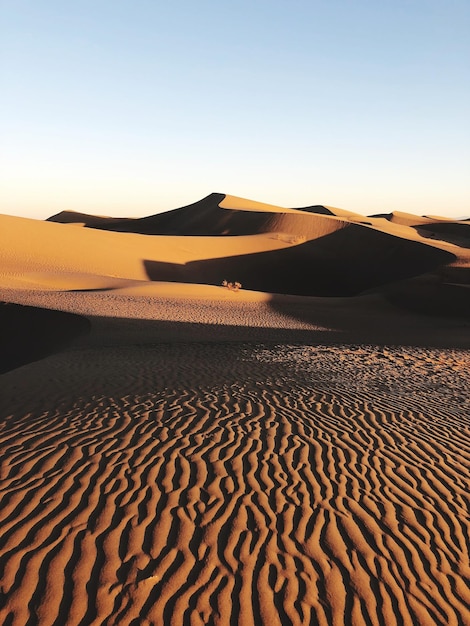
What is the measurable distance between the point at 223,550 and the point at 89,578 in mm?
1132

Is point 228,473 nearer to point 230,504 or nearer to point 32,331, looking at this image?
point 230,504

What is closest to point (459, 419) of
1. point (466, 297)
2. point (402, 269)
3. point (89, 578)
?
Result: point (89, 578)

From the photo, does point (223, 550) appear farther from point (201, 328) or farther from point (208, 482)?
point (201, 328)

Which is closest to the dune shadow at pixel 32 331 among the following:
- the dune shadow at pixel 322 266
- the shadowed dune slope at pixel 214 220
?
the dune shadow at pixel 322 266

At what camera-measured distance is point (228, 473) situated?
6117 mm

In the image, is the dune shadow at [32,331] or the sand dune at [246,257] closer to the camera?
the dune shadow at [32,331]

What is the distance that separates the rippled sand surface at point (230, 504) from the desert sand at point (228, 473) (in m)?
0.02

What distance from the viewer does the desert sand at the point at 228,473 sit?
3996 mm

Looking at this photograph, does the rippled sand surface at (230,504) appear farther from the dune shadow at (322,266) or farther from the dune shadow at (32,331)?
the dune shadow at (322,266)

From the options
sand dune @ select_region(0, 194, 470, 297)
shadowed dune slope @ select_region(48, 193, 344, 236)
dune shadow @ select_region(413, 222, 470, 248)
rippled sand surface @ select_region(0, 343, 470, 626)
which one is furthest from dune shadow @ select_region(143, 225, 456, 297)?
rippled sand surface @ select_region(0, 343, 470, 626)

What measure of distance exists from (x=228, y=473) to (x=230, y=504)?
2.50 feet

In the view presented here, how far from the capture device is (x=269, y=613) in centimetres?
380

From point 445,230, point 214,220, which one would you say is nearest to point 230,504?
point 214,220

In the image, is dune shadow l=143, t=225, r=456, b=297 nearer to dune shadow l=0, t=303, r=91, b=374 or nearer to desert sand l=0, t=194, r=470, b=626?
dune shadow l=0, t=303, r=91, b=374
